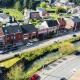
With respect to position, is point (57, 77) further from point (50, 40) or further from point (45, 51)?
point (50, 40)

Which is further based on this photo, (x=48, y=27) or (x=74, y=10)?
(x=74, y=10)

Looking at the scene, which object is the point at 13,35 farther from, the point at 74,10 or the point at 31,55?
the point at 74,10

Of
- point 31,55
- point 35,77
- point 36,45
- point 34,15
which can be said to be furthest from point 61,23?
point 35,77

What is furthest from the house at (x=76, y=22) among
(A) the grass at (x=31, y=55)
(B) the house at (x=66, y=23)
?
(A) the grass at (x=31, y=55)

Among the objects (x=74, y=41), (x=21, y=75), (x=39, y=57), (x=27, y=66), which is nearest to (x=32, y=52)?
(x=39, y=57)

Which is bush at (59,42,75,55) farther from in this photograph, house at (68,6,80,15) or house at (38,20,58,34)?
house at (68,6,80,15)

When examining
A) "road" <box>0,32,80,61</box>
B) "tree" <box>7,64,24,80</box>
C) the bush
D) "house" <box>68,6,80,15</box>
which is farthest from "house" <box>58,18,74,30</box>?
"tree" <box>7,64,24,80</box>
